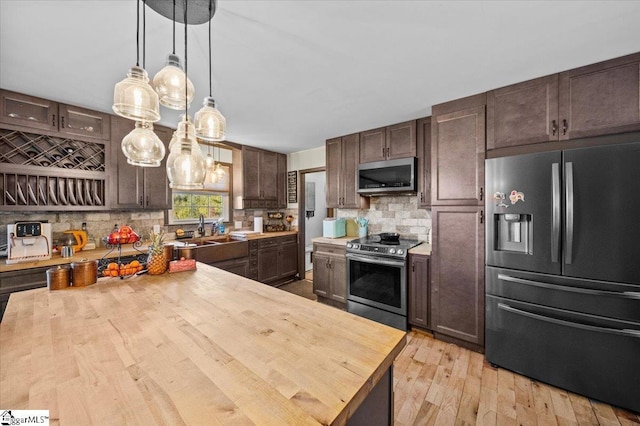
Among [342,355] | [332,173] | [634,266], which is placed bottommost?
[342,355]

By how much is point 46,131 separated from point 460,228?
164 inches

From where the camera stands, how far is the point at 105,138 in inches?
110

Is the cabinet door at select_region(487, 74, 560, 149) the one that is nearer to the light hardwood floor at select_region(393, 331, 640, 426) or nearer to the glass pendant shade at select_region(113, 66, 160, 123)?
the light hardwood floor at select_region(393, 331, 640, 426)

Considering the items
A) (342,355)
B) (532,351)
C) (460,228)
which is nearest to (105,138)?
(342,355)


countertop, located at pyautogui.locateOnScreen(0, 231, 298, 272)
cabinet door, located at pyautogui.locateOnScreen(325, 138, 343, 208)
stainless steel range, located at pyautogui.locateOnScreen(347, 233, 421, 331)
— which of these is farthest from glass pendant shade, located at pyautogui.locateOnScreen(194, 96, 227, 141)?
cabinet door, located at pyautogui.locateOnScreen(325, 138, 343, 208)

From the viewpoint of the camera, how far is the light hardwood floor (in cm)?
165

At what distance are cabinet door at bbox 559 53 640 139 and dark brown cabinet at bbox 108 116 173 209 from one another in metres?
4.13

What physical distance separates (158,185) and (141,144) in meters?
2.17

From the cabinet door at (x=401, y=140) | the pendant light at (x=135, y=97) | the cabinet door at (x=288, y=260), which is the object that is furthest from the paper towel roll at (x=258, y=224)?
the pendant light at (x=135, y=97)

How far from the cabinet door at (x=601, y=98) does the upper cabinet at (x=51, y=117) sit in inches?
174

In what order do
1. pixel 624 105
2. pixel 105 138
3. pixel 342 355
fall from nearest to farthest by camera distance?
pixel 342 355 → pixel 624 105 → pixel 105 138

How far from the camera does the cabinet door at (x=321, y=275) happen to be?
144 inches

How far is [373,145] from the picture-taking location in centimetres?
343

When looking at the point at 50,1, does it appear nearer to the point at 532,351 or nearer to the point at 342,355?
the point at 342,355
